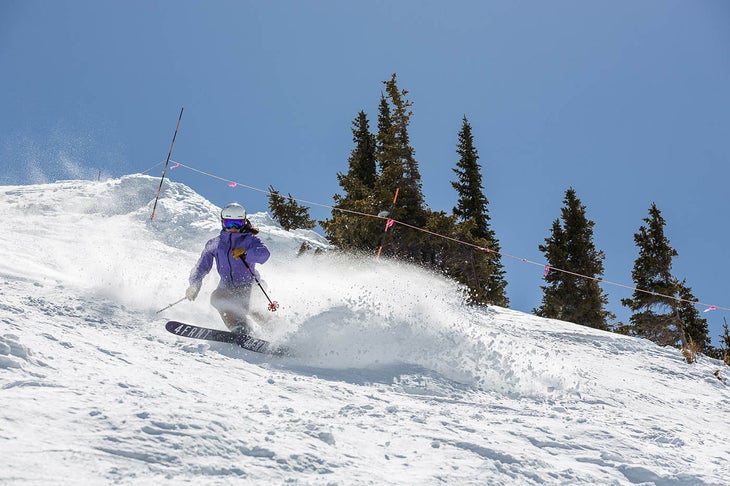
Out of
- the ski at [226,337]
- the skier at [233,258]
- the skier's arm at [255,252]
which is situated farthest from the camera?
the skier's arm at [255,252]

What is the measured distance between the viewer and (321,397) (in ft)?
15.5

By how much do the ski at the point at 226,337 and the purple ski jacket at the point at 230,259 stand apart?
1.48 m

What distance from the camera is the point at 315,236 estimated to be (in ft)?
110

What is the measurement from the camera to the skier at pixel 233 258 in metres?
7.74

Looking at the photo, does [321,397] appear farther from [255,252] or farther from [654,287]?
[654,287]

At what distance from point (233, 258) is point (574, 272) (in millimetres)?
25305

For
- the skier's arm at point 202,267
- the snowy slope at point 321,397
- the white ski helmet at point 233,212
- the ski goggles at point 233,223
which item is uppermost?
the white ski helmet at point 233,212

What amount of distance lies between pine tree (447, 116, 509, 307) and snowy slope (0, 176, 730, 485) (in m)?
9.12

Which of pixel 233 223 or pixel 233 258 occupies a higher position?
pixel 233 223

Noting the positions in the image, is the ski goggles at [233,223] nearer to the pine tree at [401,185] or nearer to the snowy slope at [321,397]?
the snowy slope at [321,397]

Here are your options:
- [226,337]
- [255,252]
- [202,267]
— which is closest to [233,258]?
[255,252]

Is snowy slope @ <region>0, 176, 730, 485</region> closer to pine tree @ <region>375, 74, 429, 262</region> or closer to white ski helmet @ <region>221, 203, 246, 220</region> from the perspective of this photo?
white ski helmet @ <region>221, 203, 246, 220</region>

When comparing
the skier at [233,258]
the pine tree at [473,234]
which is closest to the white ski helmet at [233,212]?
the skier at [233,258]

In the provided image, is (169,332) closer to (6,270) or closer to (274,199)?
(6,270)
